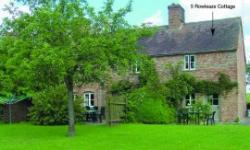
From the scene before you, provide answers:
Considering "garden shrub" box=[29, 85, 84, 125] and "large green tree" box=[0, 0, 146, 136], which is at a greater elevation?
"large green tree" box=[0, 0, 146, 136]

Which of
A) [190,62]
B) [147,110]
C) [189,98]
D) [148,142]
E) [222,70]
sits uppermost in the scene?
[190,62]

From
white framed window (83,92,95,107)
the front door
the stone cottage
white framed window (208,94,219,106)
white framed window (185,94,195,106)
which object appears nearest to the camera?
the stone cottage

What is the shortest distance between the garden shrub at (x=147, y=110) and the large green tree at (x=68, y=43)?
28.6ft

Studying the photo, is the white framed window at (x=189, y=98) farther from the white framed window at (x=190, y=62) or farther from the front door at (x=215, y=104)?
the white framed window at (x=190, y=62)

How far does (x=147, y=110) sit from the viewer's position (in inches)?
1214

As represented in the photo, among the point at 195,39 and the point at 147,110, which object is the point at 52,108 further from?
the point at 195,39

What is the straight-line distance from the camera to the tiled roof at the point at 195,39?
38.5 m

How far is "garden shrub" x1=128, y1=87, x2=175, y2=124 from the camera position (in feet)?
99.7

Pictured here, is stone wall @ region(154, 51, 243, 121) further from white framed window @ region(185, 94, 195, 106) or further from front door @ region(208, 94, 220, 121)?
white framed window @ region(185, 94, 195, 106)

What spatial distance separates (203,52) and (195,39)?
2.06m

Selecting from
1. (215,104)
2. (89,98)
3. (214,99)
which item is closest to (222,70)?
(214,99)

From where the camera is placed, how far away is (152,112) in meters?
30.6

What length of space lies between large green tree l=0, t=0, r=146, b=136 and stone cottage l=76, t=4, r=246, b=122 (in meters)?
17.4

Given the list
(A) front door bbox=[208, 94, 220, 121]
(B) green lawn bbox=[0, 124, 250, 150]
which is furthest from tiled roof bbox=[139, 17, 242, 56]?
(B) green lawn bbox=[0, 124, 250, 150]
